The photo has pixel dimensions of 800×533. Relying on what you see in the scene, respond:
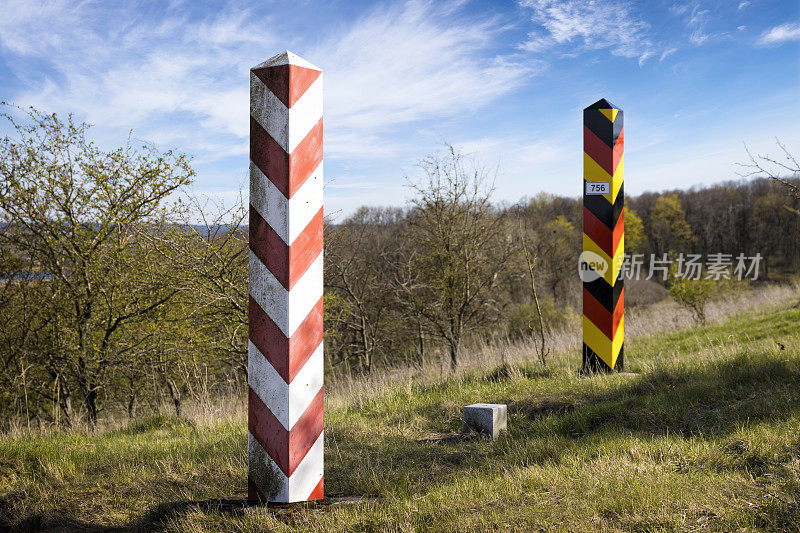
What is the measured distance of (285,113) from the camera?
8.75ft

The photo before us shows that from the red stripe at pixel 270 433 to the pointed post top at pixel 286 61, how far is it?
1646 mm

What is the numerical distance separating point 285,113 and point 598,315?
4124 millimetres

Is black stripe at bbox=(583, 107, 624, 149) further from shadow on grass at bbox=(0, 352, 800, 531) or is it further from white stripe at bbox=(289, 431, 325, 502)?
white stripe at bbox=(289, 431, 325, 502)

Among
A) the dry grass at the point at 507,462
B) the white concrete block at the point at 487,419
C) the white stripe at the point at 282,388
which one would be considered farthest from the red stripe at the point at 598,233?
the white stripe at the point at 282,388

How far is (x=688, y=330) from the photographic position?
351 inches

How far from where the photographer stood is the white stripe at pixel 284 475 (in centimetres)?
265

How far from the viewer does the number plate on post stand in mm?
5535

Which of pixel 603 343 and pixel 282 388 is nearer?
pixel 282 388

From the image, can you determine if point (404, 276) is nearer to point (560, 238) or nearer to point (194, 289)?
point (194, 289)

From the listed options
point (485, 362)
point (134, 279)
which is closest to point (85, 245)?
point (134, 279)

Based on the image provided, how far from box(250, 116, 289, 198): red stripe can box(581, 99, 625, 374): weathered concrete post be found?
3896 millimetres

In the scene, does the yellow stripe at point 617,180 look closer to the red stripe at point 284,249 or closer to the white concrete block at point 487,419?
the white concrete block at point 487,419

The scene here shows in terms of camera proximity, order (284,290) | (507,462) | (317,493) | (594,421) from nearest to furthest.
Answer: (284,290) → (317,493) → (507,462) → (594,421)

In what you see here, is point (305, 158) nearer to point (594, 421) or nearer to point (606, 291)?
point (594, 421)
